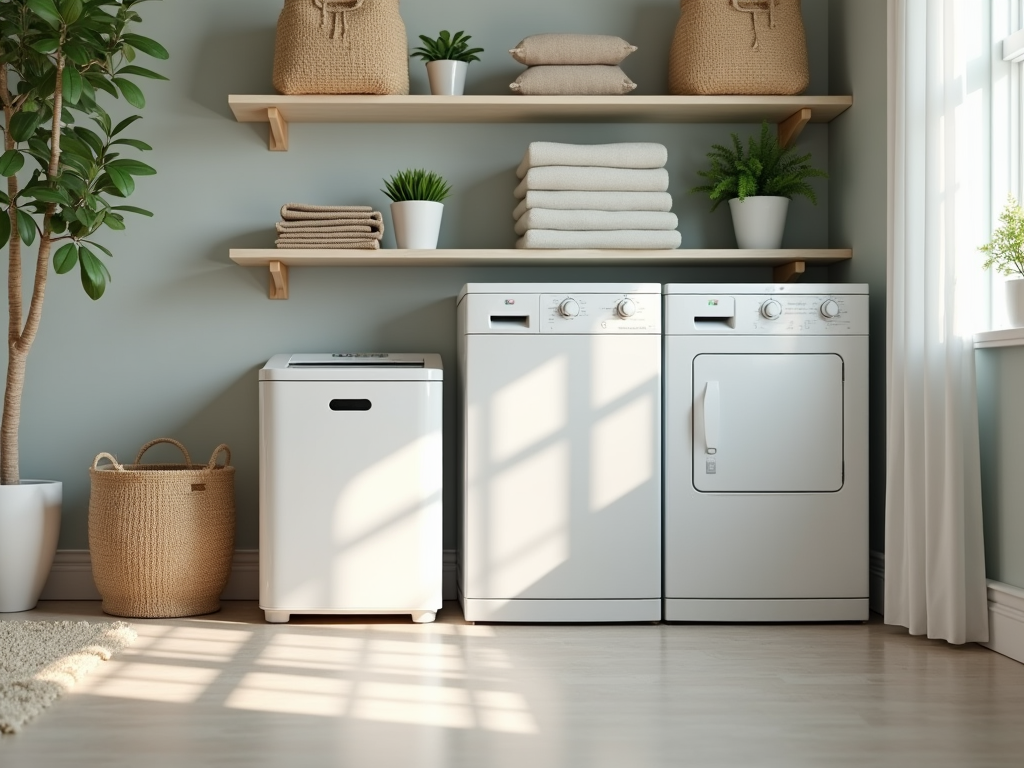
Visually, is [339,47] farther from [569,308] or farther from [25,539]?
[25,539]

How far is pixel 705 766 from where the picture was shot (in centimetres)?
167

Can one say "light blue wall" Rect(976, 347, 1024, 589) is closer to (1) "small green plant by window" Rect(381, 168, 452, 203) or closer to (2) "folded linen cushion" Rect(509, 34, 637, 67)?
(2) "folded linen cushion" Rect(509, 34, 637, 67)

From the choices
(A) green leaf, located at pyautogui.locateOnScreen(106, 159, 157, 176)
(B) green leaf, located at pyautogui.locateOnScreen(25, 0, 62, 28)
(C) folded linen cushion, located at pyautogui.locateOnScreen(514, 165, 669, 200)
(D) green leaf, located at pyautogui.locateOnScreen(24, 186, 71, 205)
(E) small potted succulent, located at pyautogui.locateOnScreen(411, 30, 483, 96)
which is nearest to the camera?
(B) green leaf, located at pyautogui.locateOnScreen(25, 0, 62, 28)

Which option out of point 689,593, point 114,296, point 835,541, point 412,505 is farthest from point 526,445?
point 114,296

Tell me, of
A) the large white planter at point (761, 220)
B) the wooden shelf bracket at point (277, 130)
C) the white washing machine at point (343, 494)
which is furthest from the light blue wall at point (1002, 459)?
the wooden shelf bracket at point (277, 130)

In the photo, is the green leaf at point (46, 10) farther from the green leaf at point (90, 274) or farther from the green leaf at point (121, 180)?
the green leaf at point (90, 274)

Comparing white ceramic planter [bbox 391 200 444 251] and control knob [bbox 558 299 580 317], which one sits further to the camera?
white ceramic planter [bbox 391 200 444 251]

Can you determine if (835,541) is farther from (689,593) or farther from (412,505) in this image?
(412,505)

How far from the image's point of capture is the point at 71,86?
2.71 metres

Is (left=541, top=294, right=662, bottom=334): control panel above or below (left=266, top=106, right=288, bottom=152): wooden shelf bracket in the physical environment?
below

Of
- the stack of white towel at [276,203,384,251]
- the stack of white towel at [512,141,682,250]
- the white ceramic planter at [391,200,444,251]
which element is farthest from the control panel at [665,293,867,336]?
the stack of white towel at [276,203,384,251]

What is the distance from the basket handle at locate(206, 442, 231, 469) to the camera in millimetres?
2939

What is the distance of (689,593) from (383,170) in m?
1.56

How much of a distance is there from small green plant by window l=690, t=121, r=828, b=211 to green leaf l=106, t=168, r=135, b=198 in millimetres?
1603
